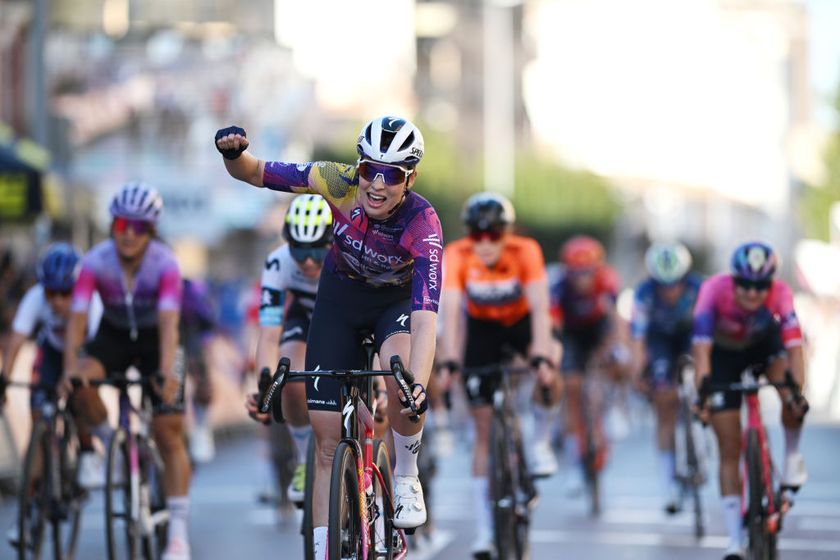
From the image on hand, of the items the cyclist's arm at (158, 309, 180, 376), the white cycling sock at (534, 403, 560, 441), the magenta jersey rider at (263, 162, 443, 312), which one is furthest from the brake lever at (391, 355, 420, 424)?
the white cycling sock at (534, 403, 560, 441)

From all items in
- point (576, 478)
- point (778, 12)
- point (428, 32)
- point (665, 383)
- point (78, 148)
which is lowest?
point (576, 478)

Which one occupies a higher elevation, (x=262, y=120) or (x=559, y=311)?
(x=262, y=120)

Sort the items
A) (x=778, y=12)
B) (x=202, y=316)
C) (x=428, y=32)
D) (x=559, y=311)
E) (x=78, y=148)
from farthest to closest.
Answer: (x=778, y=12) → (x=428, y=32) → (x=78, y=148) → (x=559, y=311) → (x=202, y=316)

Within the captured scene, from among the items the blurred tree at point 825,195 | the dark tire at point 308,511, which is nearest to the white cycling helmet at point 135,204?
the dark tire at point 308,511

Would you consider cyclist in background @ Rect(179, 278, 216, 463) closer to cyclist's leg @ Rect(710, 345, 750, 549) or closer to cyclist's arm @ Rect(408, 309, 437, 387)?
cyclist's leg @ Rect(710, 345, 750, 549)

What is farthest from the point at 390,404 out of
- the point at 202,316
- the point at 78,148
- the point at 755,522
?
the point at 78,148

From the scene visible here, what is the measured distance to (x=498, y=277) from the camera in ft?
35.3

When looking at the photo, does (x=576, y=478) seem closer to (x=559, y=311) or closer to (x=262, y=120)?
(x=559, y=311)

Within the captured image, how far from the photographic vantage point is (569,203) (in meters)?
75.6

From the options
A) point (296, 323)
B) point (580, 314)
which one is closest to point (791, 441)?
point (296, 323)

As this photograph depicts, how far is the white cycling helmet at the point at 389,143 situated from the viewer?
6766 mm

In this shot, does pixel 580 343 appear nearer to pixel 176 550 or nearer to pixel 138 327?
pixel 138 327

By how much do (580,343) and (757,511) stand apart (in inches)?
250

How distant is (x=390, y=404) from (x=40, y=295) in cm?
380
